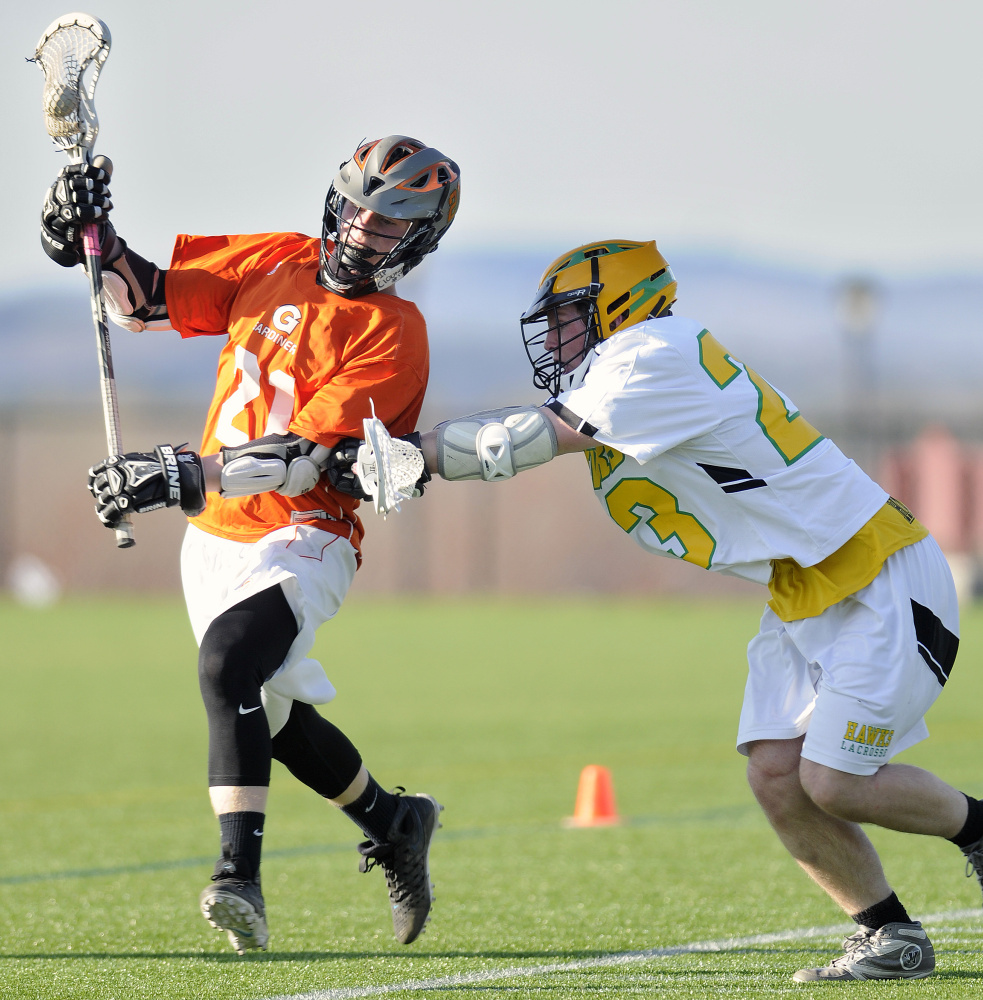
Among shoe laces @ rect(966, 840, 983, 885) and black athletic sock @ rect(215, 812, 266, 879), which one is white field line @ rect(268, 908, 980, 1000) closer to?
black athletic sock @ rect(215, 812, 266, 879)

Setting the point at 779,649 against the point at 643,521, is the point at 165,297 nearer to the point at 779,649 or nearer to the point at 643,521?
the point at 643,521

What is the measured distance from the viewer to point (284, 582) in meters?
4.08

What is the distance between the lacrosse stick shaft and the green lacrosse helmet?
1244 millimetres

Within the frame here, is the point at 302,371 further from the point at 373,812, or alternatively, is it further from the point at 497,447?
the point at 373,812

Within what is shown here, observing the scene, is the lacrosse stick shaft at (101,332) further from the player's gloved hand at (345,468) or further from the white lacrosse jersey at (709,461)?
the white lacrosse jersey at (709,461)

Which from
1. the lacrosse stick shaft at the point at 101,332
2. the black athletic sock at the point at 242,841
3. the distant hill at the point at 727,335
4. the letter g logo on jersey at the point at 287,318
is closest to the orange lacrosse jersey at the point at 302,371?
the letter g logo on jersey at the point at 287,318

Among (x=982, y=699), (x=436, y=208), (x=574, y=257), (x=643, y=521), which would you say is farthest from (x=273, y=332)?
(x=982, y=699)

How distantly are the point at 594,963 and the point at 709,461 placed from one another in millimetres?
A: 1506

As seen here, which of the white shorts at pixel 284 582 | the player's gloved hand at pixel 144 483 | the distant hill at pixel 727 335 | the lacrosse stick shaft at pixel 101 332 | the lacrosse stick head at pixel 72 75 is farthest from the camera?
the distant hill at pixel 727 335

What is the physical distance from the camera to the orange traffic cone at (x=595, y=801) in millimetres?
7008

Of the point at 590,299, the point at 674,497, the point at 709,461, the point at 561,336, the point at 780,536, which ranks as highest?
the point at 590,299

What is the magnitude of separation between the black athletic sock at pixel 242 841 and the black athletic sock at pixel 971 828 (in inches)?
75.4

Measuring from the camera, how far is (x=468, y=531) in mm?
29234

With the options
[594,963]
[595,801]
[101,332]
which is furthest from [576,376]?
[595,801]
